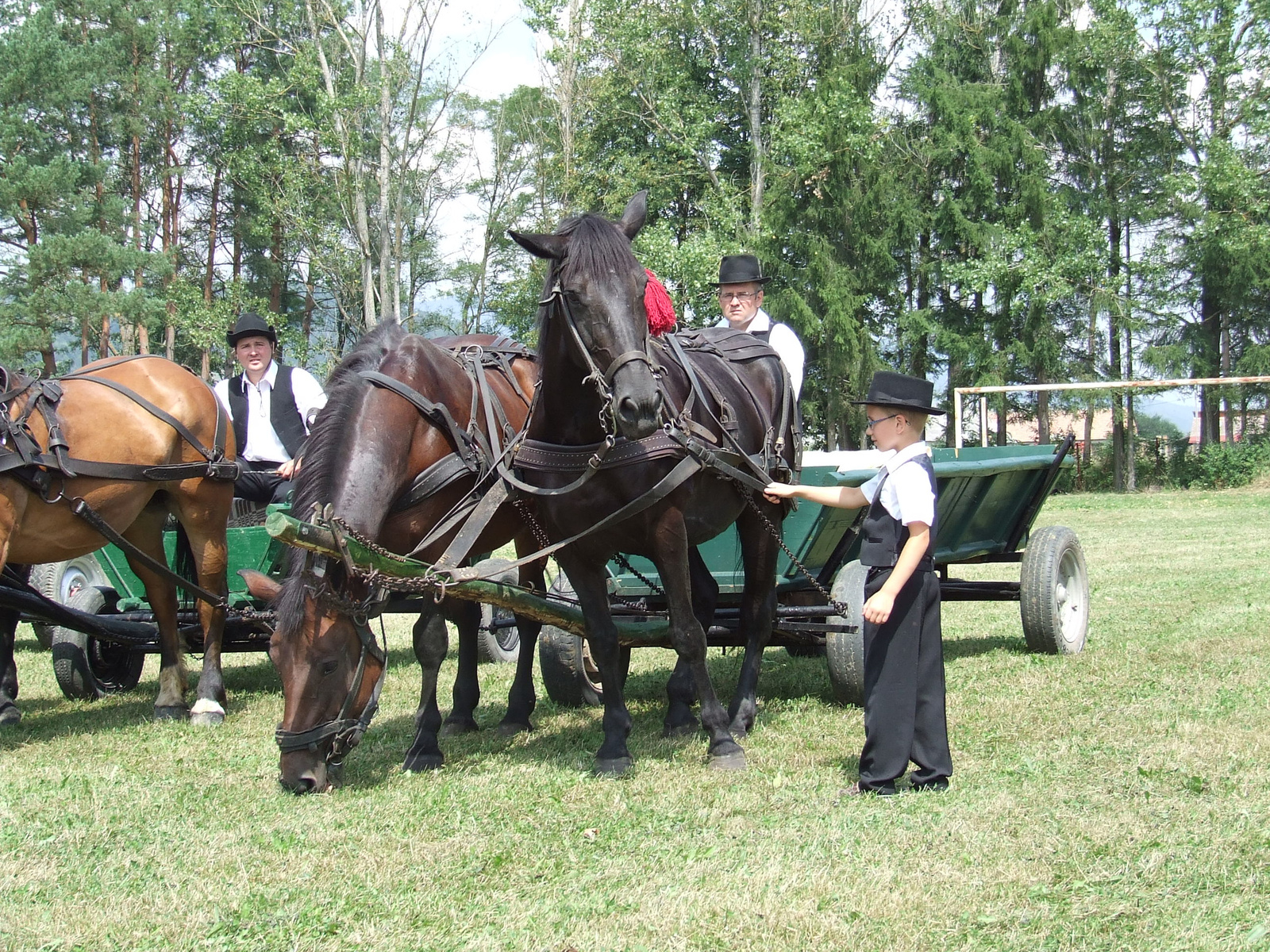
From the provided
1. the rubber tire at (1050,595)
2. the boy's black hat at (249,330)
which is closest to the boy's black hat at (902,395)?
the rubber tire at (1050,595)

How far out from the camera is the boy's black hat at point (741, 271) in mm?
6707

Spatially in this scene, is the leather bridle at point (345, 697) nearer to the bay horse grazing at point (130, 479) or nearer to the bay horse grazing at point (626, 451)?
the bay horse grazing at point (626, 451)

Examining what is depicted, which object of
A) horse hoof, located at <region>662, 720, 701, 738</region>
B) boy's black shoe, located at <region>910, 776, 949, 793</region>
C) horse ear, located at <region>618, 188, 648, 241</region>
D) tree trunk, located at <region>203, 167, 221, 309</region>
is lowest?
horse hoof, located at <region>662, 720, 701, 738</region>

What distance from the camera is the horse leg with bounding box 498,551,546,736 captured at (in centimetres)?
594

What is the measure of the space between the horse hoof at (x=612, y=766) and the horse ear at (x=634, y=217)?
86.1 inches

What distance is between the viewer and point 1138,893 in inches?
127

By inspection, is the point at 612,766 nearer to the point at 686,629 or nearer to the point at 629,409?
the point at 686,629

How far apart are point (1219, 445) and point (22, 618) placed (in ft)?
93.0

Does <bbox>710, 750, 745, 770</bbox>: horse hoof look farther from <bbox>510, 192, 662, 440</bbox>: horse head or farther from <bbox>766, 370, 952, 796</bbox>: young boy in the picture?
<bbox>510, 192, 662, 440</bbox>: horse head

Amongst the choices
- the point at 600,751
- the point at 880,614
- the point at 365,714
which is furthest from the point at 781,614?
the point at 365,714

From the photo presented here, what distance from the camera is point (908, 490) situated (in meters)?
4.25

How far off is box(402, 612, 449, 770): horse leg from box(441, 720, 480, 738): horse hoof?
0.38 metres

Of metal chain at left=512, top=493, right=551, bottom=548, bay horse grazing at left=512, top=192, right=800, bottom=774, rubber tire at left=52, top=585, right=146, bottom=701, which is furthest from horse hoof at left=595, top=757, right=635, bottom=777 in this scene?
rubber tire at left=52, top=585, right=146, bottom=701

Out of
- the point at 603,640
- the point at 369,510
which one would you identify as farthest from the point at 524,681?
the point at 369,510
